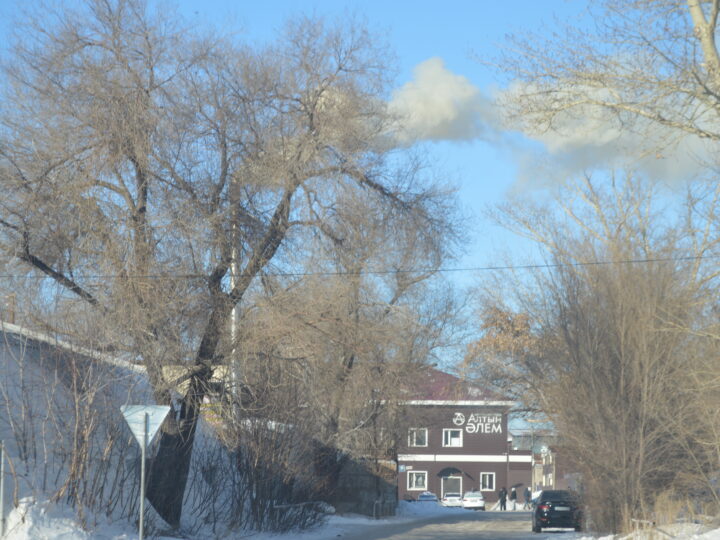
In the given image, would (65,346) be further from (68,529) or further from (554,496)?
(554,496)

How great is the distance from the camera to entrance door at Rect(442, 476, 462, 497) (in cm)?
7494

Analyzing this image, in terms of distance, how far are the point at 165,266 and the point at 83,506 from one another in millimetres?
4898

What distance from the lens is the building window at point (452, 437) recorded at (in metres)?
A: 75.4

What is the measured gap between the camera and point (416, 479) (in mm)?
75125

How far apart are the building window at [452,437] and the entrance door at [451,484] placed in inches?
110

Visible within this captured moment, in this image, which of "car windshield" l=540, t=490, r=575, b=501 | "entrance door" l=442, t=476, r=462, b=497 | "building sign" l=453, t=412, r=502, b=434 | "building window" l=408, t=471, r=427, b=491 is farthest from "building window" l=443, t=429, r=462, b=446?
"car windshield" l=540, t=490, r=575, b=501

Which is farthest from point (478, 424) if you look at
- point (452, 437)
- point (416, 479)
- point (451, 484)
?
point (416, 479)

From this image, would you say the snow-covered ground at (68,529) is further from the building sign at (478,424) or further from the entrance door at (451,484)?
the entrance door at (451,484)

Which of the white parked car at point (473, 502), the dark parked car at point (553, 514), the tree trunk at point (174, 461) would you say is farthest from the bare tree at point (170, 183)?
the white parked car at point (473, 502)

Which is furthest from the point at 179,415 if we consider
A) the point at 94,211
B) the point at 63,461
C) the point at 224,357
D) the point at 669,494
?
the point at 669,494

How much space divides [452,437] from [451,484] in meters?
3.87

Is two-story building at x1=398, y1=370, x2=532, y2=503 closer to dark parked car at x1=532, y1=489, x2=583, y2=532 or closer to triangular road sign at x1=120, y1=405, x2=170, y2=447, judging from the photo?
dark parked car at x1=532, y1=489, x2=583, y2=532

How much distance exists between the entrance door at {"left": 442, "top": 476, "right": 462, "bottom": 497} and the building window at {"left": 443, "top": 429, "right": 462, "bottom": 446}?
9.18 feet

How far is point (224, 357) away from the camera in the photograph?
19.4 metres
